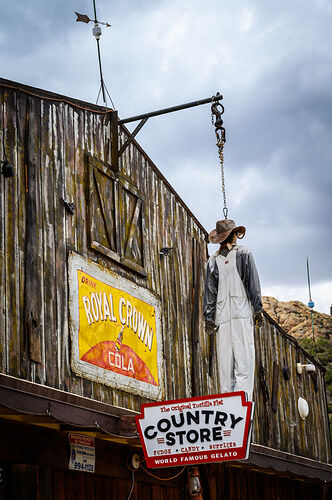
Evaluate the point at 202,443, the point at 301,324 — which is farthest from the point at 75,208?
the point at 301,324

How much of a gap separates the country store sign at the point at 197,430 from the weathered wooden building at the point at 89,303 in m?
0.68

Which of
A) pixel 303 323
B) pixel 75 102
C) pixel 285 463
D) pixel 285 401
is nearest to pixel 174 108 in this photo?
pixel 75 102

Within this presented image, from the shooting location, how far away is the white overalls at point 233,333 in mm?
9289

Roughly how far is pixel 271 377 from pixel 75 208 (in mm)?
8262

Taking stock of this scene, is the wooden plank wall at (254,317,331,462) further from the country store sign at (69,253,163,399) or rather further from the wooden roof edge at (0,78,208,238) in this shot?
the country store sign at (69,253,163,399)

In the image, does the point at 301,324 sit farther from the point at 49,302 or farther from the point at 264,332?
the point at 49,302

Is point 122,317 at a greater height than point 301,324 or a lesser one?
lesser

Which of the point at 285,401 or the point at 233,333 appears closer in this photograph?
the point at 233,333

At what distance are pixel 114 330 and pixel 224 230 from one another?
233 centimetres

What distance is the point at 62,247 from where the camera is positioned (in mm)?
10375

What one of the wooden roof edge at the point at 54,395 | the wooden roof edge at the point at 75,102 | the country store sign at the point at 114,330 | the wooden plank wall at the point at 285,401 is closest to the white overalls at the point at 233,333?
the wooden roof edge at the point at 54,395

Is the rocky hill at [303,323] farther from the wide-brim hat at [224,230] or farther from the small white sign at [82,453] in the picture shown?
the wide-brim hat at [224,230]

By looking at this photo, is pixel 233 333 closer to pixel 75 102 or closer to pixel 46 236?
pixel 46 236

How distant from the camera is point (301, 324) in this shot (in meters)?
58.4
